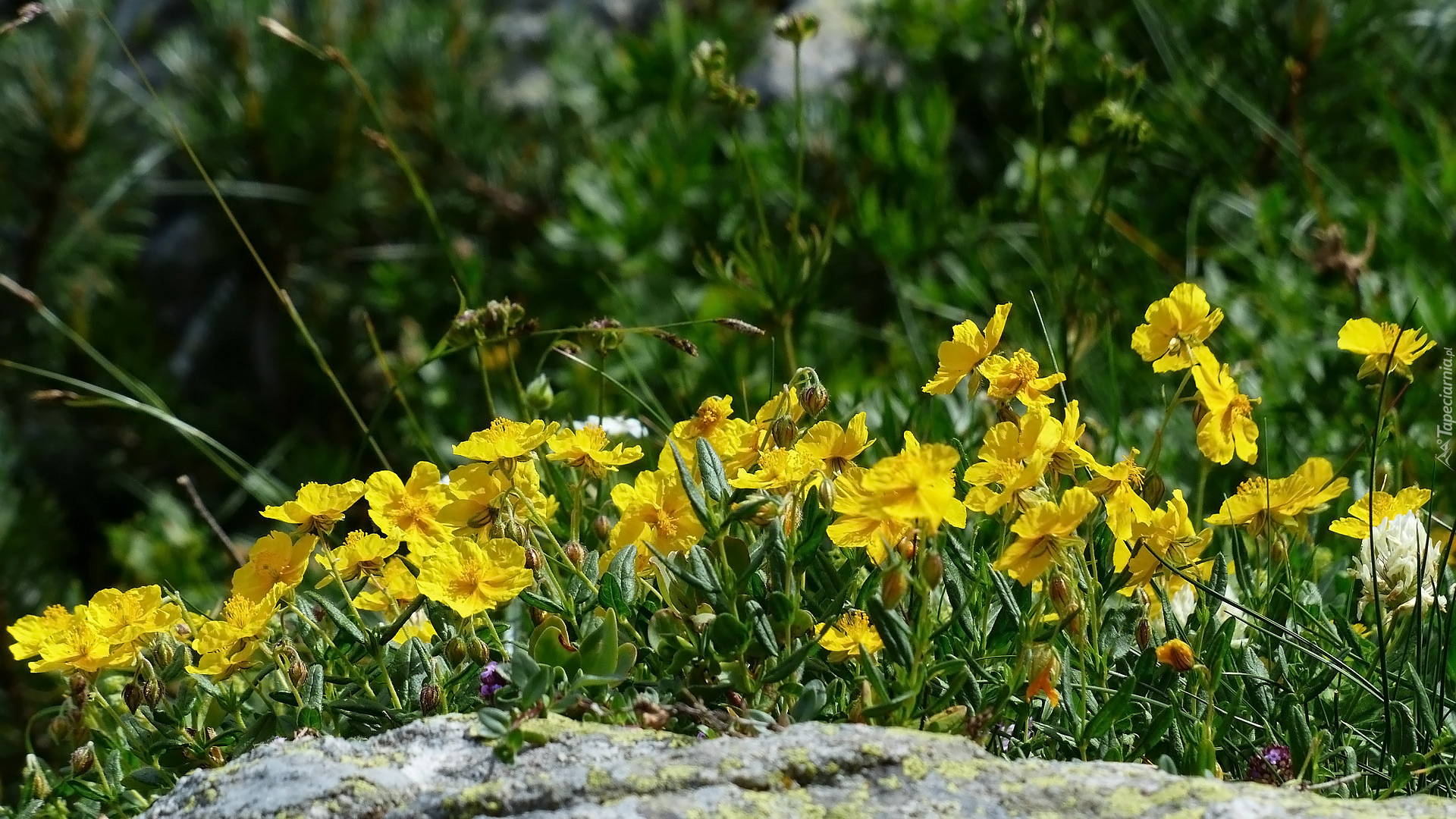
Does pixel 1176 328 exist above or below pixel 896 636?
above

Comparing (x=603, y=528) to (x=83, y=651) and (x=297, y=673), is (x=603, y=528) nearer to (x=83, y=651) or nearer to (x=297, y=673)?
(x=297, y=673)

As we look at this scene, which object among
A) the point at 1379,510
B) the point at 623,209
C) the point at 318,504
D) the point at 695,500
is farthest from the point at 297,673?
the point at 623,209

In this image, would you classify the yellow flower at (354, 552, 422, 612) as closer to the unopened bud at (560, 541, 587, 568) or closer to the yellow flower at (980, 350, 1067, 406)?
the unopened bud at (560, 541, 587, 568)

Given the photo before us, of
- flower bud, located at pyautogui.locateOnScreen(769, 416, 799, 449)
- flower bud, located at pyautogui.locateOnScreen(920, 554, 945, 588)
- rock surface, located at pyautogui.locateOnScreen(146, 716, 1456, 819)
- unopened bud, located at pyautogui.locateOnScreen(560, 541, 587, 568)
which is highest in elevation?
flower bud, located at pyautogui.locateOnScreen(769, 416, 799, 449)

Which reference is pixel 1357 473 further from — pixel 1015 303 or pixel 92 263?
pixel 92 263

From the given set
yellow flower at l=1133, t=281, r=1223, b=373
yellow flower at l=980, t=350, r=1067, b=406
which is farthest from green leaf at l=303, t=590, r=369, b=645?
yellow flower at l=1133, t=281, r=1223, b=373

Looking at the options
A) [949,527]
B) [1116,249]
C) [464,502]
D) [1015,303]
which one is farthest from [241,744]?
[1116,249]
